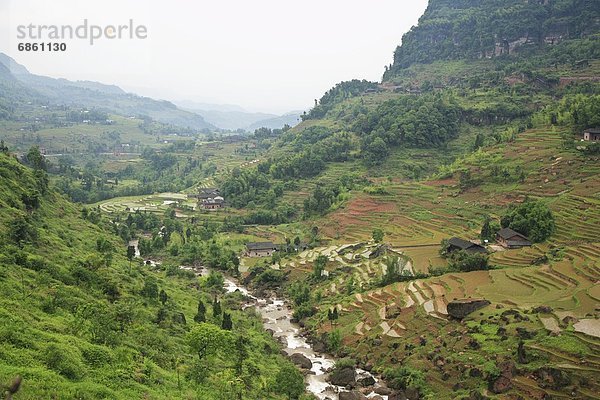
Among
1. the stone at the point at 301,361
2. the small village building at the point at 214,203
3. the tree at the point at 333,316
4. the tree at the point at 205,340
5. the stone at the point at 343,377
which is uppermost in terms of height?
the tree at the point at 205,340

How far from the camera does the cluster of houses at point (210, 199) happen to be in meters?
101

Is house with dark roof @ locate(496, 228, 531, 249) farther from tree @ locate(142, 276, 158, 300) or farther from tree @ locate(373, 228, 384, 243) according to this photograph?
tree @ locate(142, 276, 158, 300)

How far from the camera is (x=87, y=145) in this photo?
179000 millimetres

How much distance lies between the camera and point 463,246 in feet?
177

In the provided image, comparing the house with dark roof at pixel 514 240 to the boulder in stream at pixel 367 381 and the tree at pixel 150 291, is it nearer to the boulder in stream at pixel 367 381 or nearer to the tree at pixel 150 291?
the boulder in stream at pixel 367 381

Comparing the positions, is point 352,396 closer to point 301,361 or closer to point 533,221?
point 301,361

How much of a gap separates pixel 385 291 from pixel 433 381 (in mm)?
14547

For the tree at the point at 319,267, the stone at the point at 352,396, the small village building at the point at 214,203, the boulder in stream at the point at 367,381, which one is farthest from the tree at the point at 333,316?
the small village building at the point at 214,203

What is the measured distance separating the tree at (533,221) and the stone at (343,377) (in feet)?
91.1

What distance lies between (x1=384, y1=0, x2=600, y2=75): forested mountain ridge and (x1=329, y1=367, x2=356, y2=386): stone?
4408 inches

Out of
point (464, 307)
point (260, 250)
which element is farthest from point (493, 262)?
point (260, 250)

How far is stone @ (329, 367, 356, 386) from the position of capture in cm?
3772

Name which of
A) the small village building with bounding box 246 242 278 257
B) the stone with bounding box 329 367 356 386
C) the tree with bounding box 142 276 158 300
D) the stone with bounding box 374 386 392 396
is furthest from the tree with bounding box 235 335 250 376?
the small village building with bounding box 246 242 278 257

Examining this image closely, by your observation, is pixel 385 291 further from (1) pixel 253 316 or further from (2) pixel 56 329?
(2) pixel 56 329
